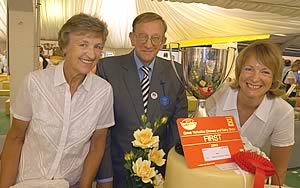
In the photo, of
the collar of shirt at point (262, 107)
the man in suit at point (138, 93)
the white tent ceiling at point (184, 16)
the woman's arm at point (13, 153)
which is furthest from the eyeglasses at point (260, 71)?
the white tent ceiling at point (184, 16)

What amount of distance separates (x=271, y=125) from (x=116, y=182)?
617mm

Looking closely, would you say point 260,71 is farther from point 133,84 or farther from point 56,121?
point 56,121

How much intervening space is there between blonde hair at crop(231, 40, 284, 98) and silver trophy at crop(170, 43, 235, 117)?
0.26m

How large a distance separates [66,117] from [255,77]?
1.95ft

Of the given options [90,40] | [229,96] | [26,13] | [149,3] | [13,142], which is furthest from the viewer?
[149,3]

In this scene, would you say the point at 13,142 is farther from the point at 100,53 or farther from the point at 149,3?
the point at 149,3

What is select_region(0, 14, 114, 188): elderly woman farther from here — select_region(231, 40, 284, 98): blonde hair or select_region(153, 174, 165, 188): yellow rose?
select_region(231, 40, 284, 98): blonde hair

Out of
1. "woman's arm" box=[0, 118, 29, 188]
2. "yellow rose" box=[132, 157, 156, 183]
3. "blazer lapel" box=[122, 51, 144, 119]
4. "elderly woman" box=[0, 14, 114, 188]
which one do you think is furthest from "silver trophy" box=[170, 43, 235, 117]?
"woman's arm" box=[0, 118, 29, 188]

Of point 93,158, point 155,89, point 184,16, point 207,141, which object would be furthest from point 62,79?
point 184,16

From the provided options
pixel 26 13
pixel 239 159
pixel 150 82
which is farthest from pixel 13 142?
pixel 26 13

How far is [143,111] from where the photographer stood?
1201 mm

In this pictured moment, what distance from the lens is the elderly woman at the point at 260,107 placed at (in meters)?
1.04

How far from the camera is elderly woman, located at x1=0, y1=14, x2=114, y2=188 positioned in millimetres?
944

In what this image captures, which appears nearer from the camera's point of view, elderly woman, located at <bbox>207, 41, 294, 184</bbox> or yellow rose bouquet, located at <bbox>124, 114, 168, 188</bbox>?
yellow rose bouquet, located at <bbox>124, 114, 168, 188</bbox>
